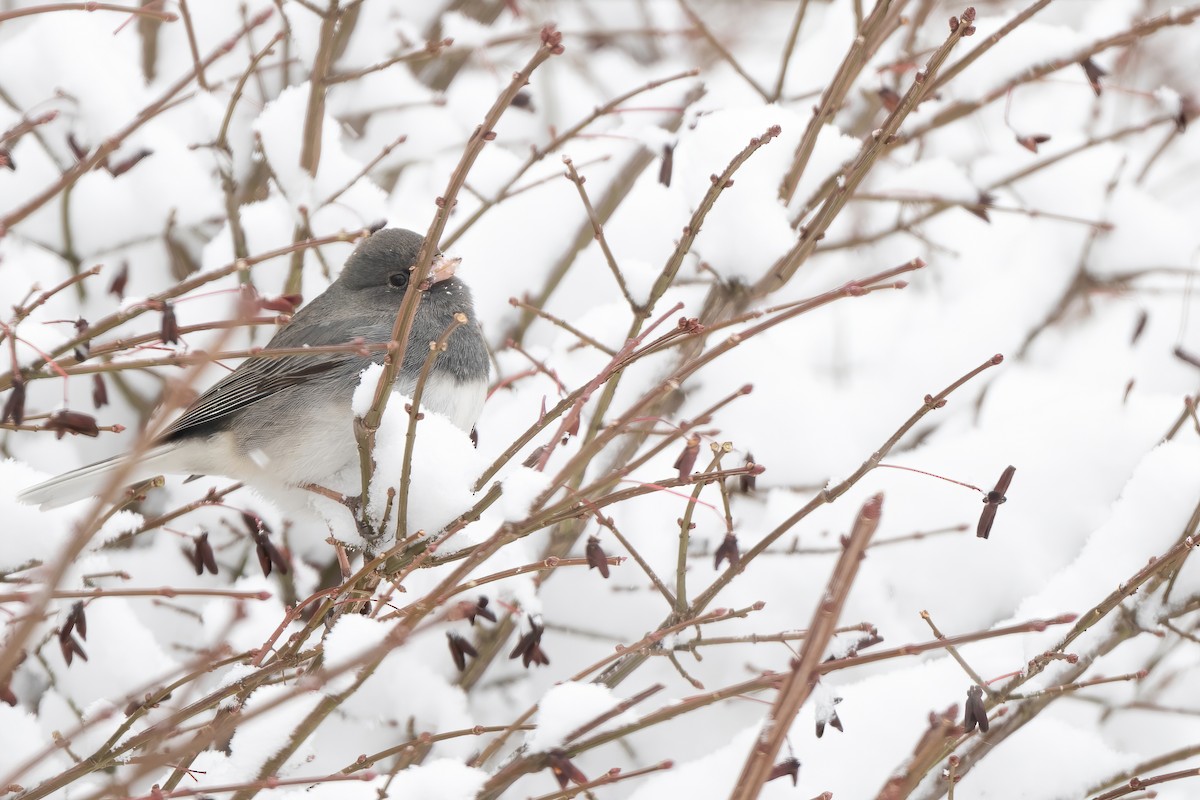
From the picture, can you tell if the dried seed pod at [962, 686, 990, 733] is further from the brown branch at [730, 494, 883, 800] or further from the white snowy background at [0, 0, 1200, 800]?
the brown branch at [730, 494, 883, 800]

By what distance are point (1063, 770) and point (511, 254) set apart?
214 cm

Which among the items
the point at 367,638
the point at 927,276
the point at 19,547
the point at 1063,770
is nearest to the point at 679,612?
the point at 367,638

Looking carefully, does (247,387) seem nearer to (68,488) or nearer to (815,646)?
(68,488)

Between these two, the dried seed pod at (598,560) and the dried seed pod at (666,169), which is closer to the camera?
the dried seed pod at (598,560)

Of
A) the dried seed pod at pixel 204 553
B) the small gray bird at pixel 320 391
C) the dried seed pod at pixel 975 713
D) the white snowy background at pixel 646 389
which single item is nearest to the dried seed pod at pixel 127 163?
the white snowy background at pixel 646 389

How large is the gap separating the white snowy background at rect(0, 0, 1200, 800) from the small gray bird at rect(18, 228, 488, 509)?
0.13 m

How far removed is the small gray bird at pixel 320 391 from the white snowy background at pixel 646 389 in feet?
0.44

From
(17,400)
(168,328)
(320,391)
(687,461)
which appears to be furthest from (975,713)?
(320,391)

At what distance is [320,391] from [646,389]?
84 cm

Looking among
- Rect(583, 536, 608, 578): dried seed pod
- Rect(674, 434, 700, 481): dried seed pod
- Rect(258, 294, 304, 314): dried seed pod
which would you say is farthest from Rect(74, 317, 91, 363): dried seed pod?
Rect(674, 434, 700, 481): dried seed pod

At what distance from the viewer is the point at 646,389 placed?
3.13m

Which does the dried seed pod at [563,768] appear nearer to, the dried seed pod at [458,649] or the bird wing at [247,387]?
the dried seed pod at [458,649]

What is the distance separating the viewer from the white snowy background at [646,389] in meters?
2.54

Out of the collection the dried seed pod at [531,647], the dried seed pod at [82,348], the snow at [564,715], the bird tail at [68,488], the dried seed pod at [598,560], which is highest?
the bird tail at [68,488]
